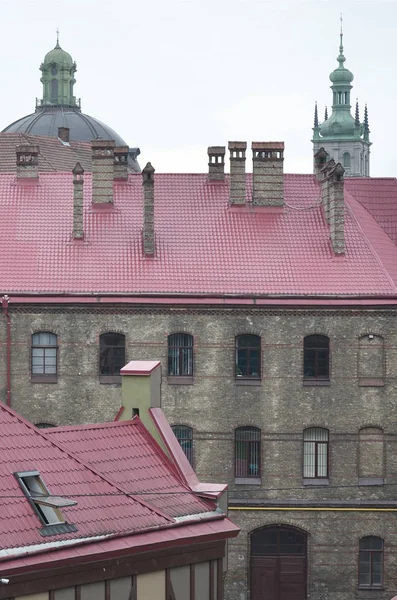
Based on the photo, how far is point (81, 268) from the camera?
180 feet

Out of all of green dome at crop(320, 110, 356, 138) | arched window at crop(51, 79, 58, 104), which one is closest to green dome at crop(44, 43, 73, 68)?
arched window at crop(51, 79, 58, 104)

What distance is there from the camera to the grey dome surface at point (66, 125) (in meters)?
108

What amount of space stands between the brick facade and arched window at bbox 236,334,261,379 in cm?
24

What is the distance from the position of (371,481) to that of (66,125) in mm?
59561

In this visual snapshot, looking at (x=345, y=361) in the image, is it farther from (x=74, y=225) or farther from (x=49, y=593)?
(x=49, y=593)

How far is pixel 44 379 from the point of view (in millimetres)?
53625

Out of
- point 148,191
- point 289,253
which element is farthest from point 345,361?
point 148,191

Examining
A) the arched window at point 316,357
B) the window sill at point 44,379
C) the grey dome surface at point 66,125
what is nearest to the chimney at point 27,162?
the window sill at point 44,379

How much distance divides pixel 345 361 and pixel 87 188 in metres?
Result: 11.6

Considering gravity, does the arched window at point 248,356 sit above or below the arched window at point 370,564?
above

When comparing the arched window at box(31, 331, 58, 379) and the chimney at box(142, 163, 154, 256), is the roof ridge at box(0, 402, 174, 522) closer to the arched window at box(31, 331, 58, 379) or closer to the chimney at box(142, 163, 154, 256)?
the arched window at box(31, 331, 58, 379)

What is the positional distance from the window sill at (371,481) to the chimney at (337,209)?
776 centimetres

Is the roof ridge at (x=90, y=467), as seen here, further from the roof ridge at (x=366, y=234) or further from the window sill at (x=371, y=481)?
the roof ridge at (x=366, y=234)

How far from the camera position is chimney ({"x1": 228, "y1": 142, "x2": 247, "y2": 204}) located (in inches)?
2279
